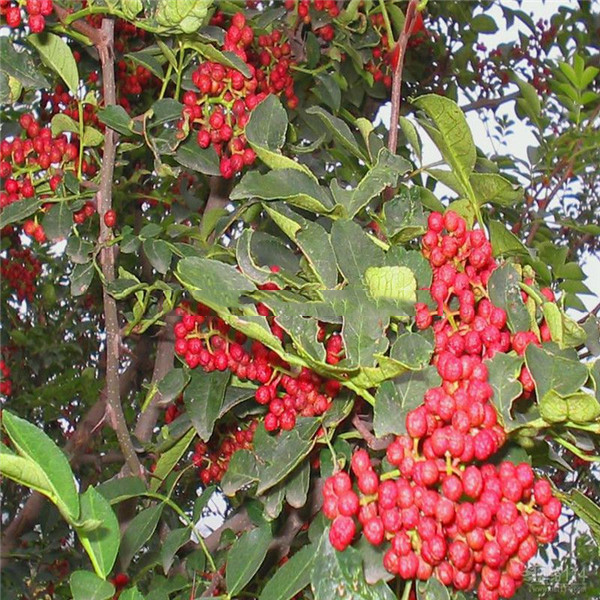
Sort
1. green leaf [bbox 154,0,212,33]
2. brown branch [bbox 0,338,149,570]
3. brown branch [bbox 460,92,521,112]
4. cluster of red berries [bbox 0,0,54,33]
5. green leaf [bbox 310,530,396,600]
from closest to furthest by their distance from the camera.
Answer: green leaf [bbox 310,530,396,600], green leaf [bbox 154,0,212,33], cluster of red berries [bbox 0,0,54,33], brown branch [bbox 0,338,149,570], brown branch [bbox 460,92,521,112]

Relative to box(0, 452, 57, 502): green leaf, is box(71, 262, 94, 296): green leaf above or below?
below

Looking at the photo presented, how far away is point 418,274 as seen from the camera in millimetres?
889

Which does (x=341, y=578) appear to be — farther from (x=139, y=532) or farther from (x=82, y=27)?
(x=82, y=27)

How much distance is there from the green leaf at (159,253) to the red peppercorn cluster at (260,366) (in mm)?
72

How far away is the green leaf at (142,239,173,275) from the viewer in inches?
48.8

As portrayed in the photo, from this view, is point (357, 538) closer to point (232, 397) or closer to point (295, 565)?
point (295, 565)

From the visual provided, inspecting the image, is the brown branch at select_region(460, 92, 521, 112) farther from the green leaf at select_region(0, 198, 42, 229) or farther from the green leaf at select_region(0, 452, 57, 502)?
the green leaf at select_region(0, 452, 57, 502)

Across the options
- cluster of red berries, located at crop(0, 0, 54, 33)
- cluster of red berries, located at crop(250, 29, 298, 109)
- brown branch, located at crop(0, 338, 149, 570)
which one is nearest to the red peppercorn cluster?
cluster of red berries, located at crop(0, 0, 54, 33)

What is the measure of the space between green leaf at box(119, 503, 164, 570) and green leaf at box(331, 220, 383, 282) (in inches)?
21.0

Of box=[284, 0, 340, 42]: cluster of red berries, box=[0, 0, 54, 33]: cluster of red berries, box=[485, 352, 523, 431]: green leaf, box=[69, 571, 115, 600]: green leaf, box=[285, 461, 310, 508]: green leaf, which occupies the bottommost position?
box=[285, 461, 310, 508]: green leaf

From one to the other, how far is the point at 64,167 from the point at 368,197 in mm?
634

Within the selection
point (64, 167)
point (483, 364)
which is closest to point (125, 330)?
point (64, 167)

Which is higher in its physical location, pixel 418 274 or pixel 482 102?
pixel 418 274

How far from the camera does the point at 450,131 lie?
0.94 metres
